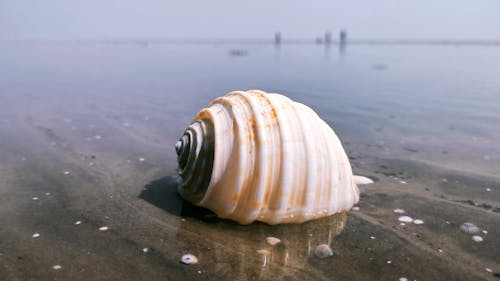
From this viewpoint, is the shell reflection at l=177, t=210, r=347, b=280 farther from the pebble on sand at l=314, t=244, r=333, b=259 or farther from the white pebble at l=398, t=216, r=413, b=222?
the white pebble at l=398, t=216, r=413, b=222

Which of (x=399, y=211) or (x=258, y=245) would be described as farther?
(x=399, y=211)

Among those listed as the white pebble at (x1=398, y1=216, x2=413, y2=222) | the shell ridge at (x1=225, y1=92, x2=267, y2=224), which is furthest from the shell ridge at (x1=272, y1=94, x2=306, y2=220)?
the white pebble at (x1=398, y1=216, x2=413, y2=222)

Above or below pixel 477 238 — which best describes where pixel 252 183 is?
above

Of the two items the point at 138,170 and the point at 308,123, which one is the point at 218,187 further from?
the point at 138,170

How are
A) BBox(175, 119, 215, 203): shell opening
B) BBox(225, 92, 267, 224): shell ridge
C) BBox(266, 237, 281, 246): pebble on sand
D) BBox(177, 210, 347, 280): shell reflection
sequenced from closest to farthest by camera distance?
BBox(177, 210, 347, 280): shell reflection, BBox(266, 237, 281, 246): pebble on sand, BBox(225, 92, 267, 224): shell ridge, BBox(175, 119, 215, 203): shell opening

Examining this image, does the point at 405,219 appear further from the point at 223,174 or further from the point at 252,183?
the point at 223,174

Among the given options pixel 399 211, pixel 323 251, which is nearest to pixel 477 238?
pixel 399 211
